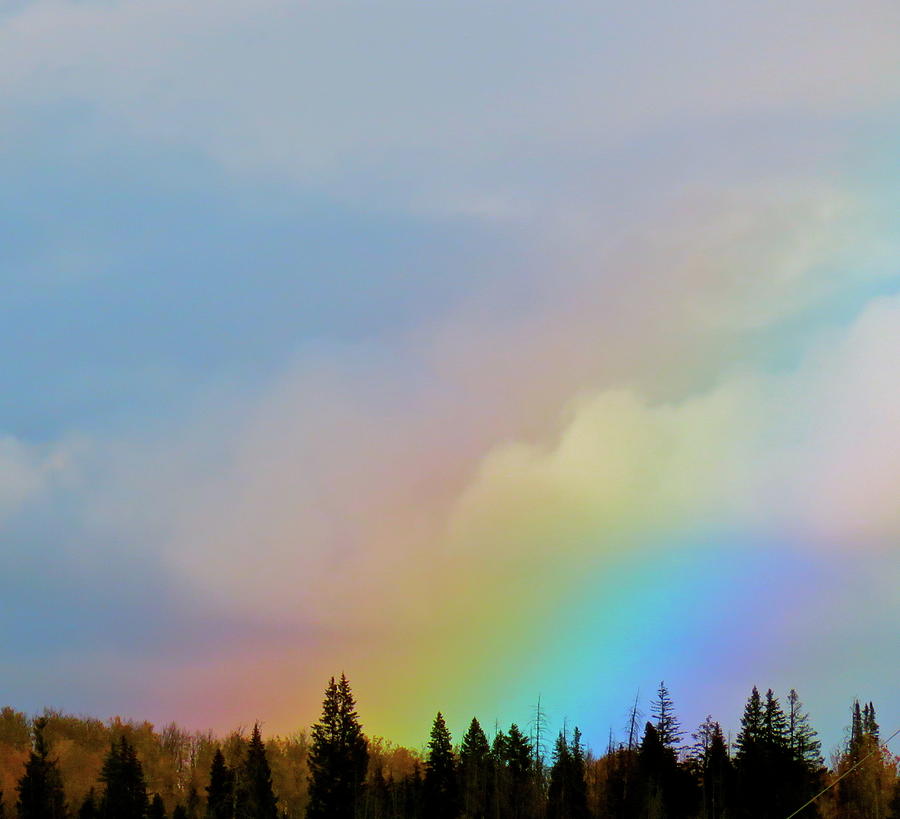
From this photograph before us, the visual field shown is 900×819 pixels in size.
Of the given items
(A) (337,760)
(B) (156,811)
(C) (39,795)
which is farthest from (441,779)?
(C) (39,795)

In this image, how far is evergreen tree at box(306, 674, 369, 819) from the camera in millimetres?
115438

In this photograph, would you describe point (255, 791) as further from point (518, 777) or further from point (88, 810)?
point (518, 777)

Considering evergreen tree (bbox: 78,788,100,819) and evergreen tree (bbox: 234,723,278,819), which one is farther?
evergreen tree (bbox: 78,788,100,819)

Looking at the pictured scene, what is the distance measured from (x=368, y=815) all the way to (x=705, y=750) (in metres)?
44.4

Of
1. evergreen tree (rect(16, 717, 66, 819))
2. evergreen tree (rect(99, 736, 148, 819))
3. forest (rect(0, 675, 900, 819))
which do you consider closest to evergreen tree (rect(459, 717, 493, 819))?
forest (rect(0, 675, 900, 819))

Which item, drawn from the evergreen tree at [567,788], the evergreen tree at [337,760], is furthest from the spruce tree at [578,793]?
the evergreen tree at [337,760]

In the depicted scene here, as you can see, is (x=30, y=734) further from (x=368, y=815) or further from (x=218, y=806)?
(x=368, y=815)

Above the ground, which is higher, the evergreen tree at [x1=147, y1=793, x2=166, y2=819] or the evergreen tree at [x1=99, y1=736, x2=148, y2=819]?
the evergreen tree at [x1=99, y1=736, x2=148, y2=819]

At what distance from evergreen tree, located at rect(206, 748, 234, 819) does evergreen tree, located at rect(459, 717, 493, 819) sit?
991 inches

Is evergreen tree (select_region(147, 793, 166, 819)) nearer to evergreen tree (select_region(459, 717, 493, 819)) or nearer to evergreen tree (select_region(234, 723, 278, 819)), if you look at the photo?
evergreen tree (select_region(234, 723, 278, 819))

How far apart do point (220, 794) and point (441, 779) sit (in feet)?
78.8

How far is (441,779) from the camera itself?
409 ft

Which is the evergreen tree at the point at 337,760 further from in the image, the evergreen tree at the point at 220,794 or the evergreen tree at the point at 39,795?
the evergreen tree at the point at 39,795

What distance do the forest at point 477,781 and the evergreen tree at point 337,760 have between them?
0.11 m
